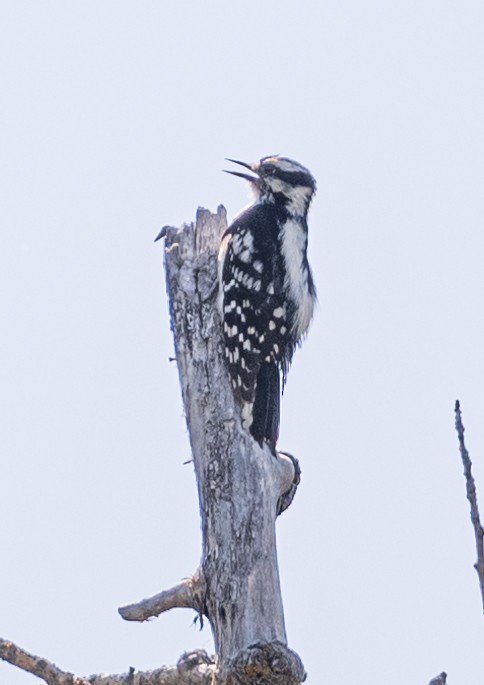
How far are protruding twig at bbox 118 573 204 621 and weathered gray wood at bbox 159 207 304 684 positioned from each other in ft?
0.10

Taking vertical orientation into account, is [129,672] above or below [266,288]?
below

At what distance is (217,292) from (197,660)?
5.66ft

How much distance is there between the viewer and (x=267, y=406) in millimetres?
5355

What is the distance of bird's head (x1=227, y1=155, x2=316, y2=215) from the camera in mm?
6273

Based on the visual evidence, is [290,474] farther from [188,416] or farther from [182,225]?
[182,225]

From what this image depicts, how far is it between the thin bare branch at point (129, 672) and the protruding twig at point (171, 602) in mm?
229

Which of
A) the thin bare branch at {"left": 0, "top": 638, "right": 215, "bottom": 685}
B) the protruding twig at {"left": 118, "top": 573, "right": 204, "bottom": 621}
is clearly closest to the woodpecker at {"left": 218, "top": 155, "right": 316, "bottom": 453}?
the protruding twig at {"left": 118, "top": 573, "right": 204, "bottom": 621}

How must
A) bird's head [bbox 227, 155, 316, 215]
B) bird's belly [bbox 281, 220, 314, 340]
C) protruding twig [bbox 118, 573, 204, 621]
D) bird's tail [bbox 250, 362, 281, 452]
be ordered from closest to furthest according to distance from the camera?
protruding twig [bbox 118, 573, 204, 621]
bird's tail [bbox 250, 362, 281, 452]
bird's belly [bbox 281, 220, 314, 340]
bird's head [bbox 227, 155, 316, 215]

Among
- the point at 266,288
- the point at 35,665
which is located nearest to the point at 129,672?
the point at 35,665

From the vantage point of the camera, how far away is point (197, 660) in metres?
4.59

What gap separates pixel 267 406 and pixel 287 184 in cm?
144

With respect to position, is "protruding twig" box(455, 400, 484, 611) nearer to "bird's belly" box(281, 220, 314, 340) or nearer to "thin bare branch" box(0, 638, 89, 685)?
"thin bare branch" box(0, 638, 89, 685)

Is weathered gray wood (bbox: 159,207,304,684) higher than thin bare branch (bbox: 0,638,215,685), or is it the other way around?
weathered gray wood (bbox: 159,207,304,684)

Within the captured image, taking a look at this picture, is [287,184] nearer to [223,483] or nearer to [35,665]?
[223,483]
